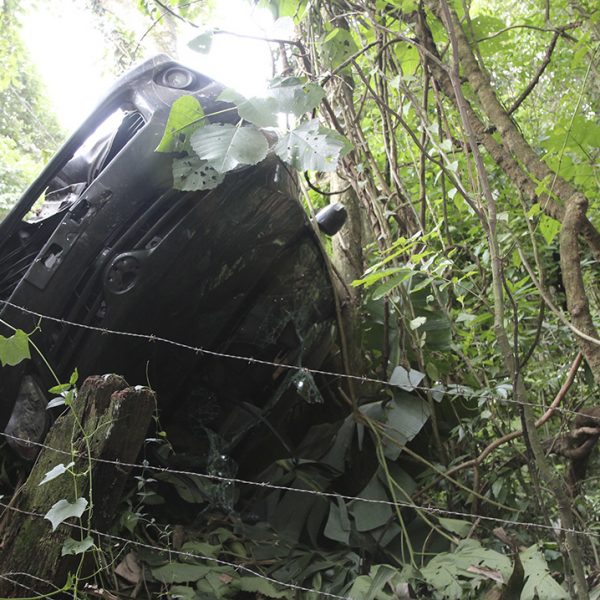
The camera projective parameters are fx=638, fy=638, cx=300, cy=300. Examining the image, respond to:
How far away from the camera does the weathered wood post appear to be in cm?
151

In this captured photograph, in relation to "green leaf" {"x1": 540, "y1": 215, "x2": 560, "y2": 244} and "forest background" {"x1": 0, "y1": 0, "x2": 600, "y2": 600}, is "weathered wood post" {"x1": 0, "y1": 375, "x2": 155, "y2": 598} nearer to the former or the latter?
"forest background" {"x1": 0, "y1": 0, "x2": 600, "y2": 600}

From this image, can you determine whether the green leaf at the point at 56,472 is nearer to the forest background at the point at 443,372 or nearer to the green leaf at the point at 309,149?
the forest background at the point at 443,372

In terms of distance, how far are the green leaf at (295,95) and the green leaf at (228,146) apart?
104 mm

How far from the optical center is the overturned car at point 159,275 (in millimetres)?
2119

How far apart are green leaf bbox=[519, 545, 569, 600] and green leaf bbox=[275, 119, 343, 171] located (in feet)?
3.88

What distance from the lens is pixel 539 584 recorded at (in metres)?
1.62

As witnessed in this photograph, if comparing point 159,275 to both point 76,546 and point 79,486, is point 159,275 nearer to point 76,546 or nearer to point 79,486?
point 79,486

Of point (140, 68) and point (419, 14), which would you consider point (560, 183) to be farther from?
point (140, 68)

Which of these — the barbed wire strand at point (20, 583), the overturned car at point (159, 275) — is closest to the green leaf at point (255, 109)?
the overturned car at point (159, 275)

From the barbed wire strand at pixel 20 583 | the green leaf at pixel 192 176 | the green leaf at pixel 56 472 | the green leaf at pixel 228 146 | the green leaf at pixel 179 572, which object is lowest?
the barbed wire strand at pixel 20 583

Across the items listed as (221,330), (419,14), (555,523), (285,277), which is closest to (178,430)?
(221,330)

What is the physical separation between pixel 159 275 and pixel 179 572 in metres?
0.92

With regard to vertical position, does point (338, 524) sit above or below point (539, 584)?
below

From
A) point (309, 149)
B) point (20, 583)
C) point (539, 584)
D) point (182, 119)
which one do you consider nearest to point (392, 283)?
point (309, 149)
